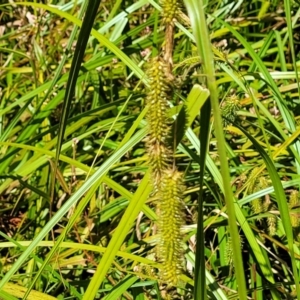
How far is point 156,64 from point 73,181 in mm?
1263

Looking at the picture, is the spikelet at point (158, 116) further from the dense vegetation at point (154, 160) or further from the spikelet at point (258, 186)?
the spikelet at point (258, 186)

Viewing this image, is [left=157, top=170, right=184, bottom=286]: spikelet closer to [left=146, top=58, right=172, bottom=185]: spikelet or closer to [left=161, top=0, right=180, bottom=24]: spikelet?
[left=146, top=58, right=172, bottom=185]: spikelet

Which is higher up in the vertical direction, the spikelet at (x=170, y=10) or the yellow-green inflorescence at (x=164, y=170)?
the spikelet at (x=170, y=10)

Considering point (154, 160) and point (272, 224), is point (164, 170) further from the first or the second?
point (272, 224)

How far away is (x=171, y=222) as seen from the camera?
76 centimetres

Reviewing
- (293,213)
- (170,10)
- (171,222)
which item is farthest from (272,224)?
(170,10)

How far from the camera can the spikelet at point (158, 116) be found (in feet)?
2.30

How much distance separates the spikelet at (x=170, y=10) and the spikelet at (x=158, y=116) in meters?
0.05

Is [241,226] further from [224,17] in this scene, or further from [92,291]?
[224,17]

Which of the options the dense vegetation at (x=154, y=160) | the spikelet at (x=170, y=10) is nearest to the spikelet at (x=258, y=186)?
the dense vegetation at (x=154, y=160)

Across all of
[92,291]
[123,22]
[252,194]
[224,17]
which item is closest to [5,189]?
[123,22]

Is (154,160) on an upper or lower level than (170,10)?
lower

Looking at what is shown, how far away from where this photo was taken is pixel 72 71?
76 cm

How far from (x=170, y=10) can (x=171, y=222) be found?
0.24 m
